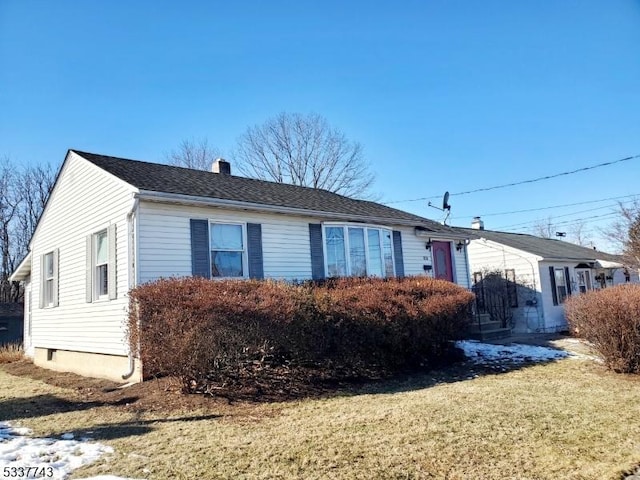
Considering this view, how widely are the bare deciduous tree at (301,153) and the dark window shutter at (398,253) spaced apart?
660 inches

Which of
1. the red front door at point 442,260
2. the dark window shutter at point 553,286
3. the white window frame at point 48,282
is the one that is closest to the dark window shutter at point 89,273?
the white window frame at point 48,282

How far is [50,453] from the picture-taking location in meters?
4.45

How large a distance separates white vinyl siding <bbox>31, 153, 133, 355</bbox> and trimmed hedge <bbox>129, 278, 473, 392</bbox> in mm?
2122

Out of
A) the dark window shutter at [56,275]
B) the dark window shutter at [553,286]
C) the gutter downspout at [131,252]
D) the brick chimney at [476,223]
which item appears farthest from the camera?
the brick chimney at [476,223]

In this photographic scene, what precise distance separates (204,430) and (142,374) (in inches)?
154

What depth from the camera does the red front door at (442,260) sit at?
613 inches

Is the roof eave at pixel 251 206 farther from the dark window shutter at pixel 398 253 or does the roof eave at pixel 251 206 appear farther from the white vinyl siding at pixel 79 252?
the white vinyl siding at pixel 79 252

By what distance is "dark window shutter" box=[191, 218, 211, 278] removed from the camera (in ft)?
32.5

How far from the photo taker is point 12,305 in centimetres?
2375

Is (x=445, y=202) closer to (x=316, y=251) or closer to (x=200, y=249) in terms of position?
(x=316, y=251)

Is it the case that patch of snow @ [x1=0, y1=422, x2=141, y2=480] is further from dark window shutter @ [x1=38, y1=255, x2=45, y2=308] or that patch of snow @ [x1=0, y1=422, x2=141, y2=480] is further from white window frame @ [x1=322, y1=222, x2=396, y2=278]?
dark window shutter @ [x1=38, y1=255, x2=45, y2=308]

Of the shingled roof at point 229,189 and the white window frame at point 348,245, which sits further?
the white window frame at point 348,245

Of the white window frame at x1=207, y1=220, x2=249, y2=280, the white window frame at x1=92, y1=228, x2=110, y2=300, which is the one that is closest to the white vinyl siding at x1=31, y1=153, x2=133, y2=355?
the white window frame at x1=92, y1=228, x2=110, y2=300

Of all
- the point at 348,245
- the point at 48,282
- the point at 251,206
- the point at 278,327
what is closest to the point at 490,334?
the point at 348,245
